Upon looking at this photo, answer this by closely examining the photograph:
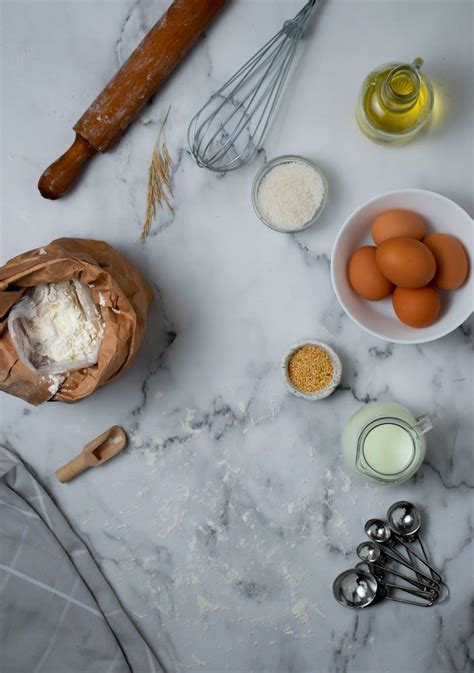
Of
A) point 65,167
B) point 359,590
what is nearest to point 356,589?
point 359,590

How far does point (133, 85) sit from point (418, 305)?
66 cm

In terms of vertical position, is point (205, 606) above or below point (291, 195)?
below

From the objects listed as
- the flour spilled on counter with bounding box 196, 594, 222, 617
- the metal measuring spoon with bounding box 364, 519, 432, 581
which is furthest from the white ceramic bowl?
the flour spilled on counter with bounding box 196, 594, 222, 617

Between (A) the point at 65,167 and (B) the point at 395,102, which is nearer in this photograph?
(B) the point at 395,102

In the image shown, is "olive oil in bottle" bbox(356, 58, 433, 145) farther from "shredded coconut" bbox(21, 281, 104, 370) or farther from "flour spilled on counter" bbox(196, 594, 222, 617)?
"flour spilled on counter" bbox(196, 594, 222, 617)

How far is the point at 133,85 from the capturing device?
3.97 ft

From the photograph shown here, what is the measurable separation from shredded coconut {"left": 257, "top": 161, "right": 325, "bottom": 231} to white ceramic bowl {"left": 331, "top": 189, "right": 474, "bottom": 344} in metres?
0.10

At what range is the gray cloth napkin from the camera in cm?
118

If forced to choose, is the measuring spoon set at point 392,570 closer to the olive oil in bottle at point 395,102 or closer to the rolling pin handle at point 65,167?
the olive oil in bottle at point 395,102

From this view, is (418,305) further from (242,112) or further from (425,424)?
(242,112)

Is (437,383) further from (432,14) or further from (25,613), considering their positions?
(25,613)

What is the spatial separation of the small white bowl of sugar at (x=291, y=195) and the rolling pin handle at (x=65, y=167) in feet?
1.09

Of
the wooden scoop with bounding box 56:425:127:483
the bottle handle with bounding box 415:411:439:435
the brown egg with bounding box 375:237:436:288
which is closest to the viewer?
the brown egg with bounding box 375:237:436:288

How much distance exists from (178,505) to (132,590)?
7.6 inches
